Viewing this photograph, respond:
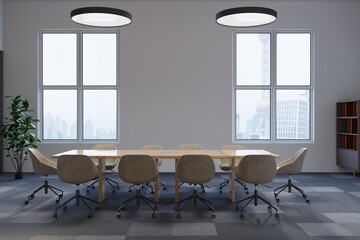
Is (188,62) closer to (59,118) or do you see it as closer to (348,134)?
(59,118)

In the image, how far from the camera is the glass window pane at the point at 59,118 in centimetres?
763

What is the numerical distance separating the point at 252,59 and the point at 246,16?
313 cm

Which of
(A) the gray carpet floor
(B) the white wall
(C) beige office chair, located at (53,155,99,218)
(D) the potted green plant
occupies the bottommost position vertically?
(A) the gray carpet floor

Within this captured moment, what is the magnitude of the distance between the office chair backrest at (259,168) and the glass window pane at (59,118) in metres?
4.85

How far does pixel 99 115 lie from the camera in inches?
300

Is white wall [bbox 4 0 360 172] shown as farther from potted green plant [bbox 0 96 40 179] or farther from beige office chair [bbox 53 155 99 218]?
beige office chair [bbox 53 155 99 218]

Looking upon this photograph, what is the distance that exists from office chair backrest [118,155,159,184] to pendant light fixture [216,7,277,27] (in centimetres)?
230

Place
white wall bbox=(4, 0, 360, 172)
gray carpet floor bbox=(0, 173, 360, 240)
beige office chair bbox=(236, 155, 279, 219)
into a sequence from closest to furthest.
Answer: gray carpet floor bbox=(0, 173, 360, 240)
beige office chair bbox=(236, 155, 279, 219)
white wall bbox=(4, 0, 360, 172)

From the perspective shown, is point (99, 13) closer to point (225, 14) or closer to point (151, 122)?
point (225, 14)

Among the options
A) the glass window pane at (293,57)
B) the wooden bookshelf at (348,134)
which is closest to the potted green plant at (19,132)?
the glass window pane at (293,57)

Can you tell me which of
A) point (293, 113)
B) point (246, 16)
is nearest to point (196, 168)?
point (246, 16)

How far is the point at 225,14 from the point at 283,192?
10.2 ft

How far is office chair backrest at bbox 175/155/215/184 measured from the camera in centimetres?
416

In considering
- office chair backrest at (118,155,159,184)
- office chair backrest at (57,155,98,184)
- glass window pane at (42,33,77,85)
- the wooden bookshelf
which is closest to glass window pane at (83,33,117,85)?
glass window pane at (42,33,77,85)
